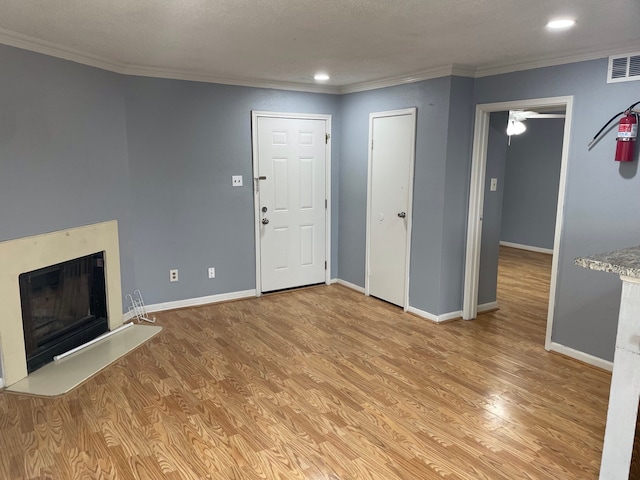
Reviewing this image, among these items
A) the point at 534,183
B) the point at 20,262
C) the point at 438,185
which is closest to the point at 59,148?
the point at 20,262

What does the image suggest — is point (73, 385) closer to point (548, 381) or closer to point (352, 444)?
point (352, 444)

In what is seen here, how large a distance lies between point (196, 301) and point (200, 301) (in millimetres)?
42

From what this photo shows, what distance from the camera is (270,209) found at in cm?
499

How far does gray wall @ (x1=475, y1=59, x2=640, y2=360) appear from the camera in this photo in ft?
10.3

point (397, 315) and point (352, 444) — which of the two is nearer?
point (352, 444)

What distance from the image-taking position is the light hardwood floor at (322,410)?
90.1 inches

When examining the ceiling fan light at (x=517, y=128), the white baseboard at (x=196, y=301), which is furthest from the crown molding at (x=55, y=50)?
the ceiling fan light at (x=517, y=128)

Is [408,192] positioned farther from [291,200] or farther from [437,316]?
[291,200]

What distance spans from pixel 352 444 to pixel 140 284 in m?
2.77

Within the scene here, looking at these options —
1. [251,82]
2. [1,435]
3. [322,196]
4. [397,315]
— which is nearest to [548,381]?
[397,315]

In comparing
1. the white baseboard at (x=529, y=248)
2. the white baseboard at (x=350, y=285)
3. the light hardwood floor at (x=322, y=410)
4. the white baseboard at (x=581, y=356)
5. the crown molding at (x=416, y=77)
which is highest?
the crown molding at (x=416, y=77)

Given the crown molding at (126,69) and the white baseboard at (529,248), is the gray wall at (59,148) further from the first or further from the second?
the white baseboard at (529,248)

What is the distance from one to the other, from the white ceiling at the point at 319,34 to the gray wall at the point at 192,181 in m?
0.34

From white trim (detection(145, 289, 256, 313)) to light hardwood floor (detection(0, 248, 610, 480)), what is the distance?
0.33 meters
